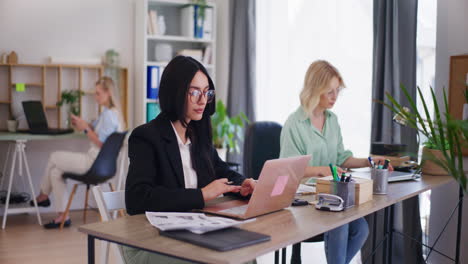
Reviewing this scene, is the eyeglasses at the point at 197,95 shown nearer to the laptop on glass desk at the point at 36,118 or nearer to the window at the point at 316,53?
the window at the point at 316,53

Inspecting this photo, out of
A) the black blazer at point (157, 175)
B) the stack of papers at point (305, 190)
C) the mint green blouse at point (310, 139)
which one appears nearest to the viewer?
the black blazer at point (157, 175)

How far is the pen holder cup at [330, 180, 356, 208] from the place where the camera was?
7.07ft

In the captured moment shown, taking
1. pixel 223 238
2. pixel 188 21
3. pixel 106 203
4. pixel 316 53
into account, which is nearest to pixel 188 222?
pixel 223 238

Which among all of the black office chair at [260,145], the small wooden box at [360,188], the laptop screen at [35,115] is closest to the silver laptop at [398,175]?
the small wooden box at [360,188]

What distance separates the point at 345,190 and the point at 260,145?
1415mm

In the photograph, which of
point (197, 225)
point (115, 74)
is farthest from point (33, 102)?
point (197, 225)

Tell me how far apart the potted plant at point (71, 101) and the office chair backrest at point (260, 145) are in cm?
272

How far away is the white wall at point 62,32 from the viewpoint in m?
5.64

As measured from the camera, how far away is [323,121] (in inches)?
131

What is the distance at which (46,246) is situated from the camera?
447cm

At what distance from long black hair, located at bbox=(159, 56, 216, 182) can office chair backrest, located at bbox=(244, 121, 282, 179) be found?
1.15 meters

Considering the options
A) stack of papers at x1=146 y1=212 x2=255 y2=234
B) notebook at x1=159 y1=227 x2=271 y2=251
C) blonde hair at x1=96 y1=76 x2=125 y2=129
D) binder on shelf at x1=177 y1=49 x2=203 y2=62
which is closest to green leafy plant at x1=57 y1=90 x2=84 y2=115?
blonde hair at x1=96 y1=76 x2=125 y2=129

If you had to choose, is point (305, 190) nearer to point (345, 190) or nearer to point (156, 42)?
point (345, 190)

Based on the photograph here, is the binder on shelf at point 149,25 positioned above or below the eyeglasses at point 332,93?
above
